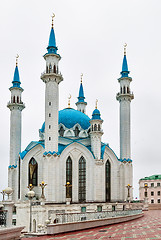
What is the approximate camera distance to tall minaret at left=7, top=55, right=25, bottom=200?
45.4 metres

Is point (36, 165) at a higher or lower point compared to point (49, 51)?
lower

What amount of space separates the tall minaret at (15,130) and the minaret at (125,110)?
46.0 feet

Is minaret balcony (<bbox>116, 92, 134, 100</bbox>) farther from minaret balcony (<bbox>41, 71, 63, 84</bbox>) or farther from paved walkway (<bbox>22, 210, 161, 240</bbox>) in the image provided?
paved walkway (<bbox>22, 210, 161, 240</bbox>)

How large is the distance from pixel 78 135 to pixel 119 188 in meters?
9.38

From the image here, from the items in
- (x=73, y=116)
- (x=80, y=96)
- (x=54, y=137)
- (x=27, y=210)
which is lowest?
(x=27, y=210)

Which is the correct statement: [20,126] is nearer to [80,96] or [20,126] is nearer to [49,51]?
[49,51]

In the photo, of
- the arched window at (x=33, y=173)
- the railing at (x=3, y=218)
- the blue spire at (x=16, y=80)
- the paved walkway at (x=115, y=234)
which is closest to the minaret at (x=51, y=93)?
the arched window at (x=33, y=173)

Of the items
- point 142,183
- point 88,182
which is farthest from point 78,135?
point 142,183

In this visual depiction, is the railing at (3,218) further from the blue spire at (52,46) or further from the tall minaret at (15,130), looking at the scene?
the tall minaret at (15,130)

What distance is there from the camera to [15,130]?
151 ft

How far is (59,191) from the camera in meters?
40.6

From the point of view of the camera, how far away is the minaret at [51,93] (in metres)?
40.1

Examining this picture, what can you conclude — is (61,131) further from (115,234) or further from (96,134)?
(115,234)

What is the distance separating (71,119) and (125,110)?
784 cm
